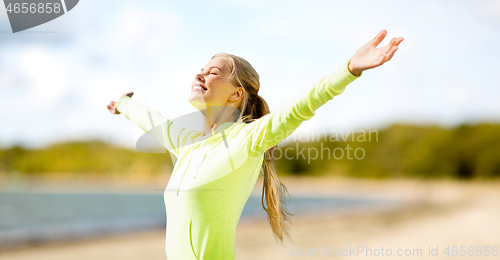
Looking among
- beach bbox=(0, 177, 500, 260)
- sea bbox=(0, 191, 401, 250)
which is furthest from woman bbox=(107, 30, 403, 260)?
beach bbox=(0, 177, 500, 260)

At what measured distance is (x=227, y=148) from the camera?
57.6 inches

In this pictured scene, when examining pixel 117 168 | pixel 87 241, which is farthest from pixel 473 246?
pixel 117 168

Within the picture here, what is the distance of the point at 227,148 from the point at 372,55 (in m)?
0.61

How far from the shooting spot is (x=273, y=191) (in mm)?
1699

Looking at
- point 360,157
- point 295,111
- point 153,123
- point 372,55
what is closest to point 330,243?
point 153,123

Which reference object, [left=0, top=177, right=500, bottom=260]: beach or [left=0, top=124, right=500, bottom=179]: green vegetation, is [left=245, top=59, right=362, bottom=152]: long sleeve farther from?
[left=0, top=124, right=500, bottom=179]: green vegetation

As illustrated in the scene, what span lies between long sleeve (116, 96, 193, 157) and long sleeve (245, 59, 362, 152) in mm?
487

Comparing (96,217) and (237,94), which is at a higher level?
(237,94)

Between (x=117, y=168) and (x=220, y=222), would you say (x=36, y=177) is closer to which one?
(x=117, y=168)

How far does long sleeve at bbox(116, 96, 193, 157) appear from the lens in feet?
5.89

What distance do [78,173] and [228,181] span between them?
58.3 meters

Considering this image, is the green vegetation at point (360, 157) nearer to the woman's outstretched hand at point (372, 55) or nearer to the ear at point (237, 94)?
the ear at point (237, 94)

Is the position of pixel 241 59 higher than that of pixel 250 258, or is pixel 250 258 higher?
pixel 241 59

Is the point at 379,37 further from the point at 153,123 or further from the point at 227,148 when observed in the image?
the point at 153,123
